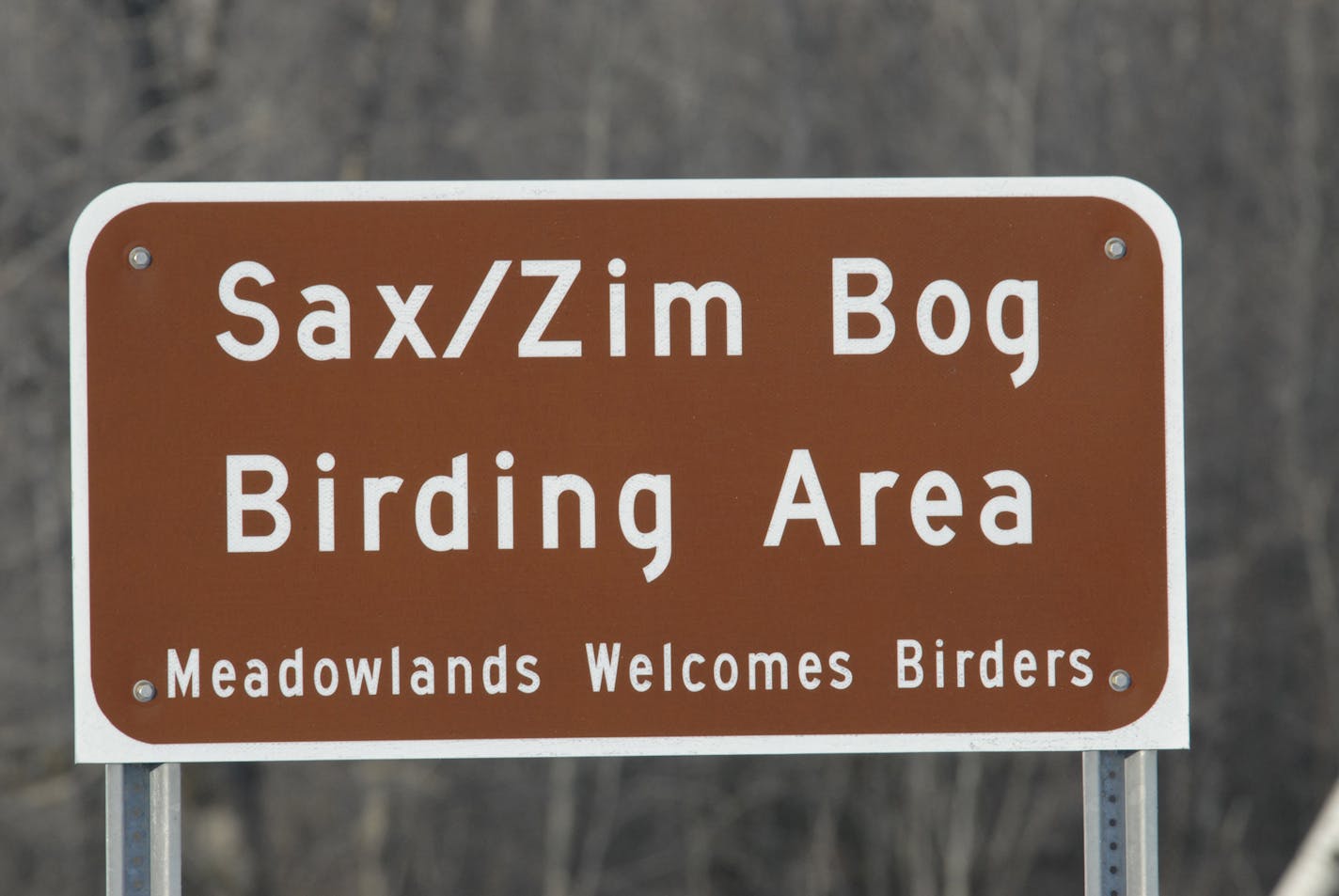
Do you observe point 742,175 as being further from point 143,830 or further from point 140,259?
point 143,830

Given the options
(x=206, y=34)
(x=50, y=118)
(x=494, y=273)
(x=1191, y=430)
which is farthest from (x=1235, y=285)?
(x=494, y=273)

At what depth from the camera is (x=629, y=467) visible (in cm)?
150

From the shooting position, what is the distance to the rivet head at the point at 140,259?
1.49 metres

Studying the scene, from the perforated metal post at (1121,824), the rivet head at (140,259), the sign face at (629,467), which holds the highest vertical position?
the rivet head at (140,259)

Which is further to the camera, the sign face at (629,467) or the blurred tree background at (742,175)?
the blurred tree background at (742,175)

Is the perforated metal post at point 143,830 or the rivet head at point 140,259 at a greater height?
the rivet head at point 140,259

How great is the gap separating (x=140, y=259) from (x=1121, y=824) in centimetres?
111

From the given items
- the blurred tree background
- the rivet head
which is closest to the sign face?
the rivet head

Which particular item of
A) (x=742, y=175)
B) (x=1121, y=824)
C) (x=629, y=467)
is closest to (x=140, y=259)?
(x=629, y=467)

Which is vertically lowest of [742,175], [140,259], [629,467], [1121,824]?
[1121,824]

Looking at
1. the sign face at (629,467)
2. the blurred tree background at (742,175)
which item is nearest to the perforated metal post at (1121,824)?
the sign face at (629,467)

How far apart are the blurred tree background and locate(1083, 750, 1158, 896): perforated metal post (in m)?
4.62

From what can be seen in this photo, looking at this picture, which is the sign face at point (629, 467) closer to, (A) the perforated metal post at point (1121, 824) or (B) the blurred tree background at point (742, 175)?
(A) the perforated metal post at point (1121, 824)

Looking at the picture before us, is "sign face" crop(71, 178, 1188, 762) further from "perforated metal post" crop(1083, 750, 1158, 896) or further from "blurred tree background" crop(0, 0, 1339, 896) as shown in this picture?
"blurred tree background" crop(0, 0, 1339, 896)
